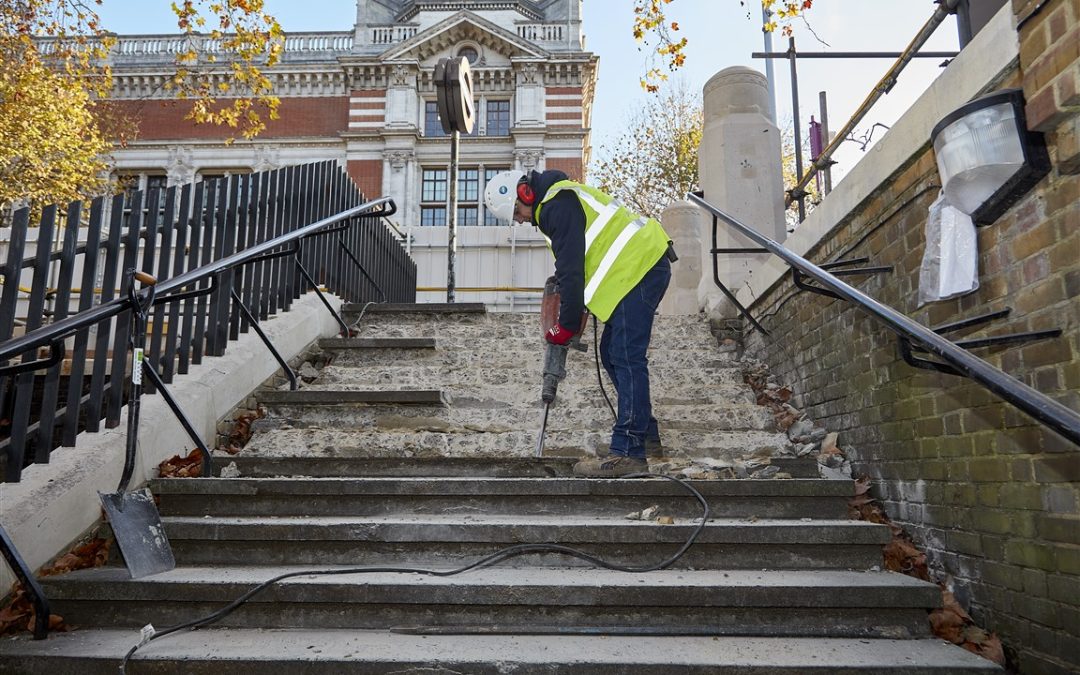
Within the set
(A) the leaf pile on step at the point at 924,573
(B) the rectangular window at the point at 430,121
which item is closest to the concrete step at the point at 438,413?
(A) the leaf pile on step at the point at 924,573

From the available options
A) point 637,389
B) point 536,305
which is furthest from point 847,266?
point 536,305

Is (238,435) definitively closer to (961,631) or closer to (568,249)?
(568,249)

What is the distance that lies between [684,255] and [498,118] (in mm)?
17237

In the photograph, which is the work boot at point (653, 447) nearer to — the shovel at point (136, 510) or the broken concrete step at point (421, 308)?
the shovel at point (136, 510)

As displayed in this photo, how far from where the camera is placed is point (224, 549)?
9.80 feet

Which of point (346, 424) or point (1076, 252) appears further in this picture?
point (346, 424)

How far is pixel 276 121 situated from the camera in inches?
988

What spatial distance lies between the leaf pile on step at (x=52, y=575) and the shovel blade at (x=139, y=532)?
161 millimetres

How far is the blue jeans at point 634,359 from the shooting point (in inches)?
143

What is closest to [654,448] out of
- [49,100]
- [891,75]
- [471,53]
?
[891,75]

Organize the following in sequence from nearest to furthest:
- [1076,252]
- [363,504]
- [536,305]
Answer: [1076,252] → [363,504] → [536,305]

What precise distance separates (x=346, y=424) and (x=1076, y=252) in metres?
3.64

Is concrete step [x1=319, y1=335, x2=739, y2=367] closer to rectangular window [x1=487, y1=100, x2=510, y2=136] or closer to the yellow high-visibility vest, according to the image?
the yellow high-visibility vest

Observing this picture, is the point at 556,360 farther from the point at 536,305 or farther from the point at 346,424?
the point at 536,305
